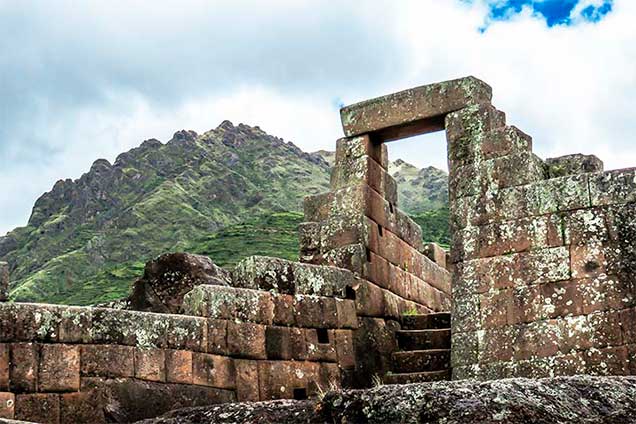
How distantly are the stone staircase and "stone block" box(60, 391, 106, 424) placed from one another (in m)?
5.10

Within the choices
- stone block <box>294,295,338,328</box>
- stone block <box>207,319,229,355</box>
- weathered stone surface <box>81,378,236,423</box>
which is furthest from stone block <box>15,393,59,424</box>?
stone block <box>294,295,338,328</box>

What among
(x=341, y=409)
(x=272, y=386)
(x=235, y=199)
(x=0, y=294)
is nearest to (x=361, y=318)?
(x=272, y=386)

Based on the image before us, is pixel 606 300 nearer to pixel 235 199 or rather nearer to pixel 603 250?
pixel 603 250

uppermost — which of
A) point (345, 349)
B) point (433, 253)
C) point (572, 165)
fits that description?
point (572, 165)

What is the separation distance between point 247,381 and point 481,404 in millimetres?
6715

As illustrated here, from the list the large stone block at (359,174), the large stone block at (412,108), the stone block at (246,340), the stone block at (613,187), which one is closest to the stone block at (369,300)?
the large stone block at (359,174)

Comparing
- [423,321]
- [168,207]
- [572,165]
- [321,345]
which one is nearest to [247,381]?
[321,345]

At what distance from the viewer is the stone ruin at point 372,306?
8.89 m

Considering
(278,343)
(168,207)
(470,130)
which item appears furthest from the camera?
(168,207)

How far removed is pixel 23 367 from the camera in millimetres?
8391

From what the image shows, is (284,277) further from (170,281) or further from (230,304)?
(170,281)

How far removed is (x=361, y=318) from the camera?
42.8ft

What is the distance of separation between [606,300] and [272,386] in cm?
445

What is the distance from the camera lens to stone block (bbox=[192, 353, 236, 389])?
9.83 meters
